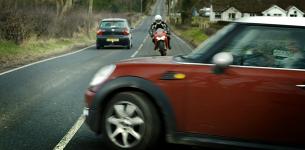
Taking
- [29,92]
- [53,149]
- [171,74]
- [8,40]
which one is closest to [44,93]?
[29,92]

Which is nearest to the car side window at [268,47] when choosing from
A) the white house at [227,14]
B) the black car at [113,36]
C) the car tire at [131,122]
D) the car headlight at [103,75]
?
the car tire at [131,122]

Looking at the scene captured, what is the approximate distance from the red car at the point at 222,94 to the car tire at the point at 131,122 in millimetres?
11

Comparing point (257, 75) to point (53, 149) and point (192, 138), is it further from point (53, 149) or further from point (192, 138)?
point (53, 149)

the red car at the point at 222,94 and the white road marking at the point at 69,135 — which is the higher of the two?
the red car at the point at 222,94

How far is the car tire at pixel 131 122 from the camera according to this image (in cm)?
546

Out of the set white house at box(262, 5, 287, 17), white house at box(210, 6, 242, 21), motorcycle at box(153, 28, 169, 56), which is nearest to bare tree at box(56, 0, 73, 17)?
motorcycle at box(153, 28, 169, 56)

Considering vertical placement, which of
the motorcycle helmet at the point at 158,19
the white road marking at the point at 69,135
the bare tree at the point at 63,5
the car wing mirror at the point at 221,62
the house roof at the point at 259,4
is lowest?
the white road marking at the point at 69,135

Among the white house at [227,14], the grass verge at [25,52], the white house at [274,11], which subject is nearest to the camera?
the grass verge at [25,52]

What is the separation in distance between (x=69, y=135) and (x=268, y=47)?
9.40 ft

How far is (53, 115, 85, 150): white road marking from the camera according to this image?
607 cm

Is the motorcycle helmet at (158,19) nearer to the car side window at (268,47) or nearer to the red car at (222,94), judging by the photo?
the red car at (222,94)

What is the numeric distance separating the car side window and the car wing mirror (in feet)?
0.47

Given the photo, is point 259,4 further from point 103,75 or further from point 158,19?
point 103,75

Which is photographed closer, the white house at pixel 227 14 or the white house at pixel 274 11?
the white house at pixel 274 11
